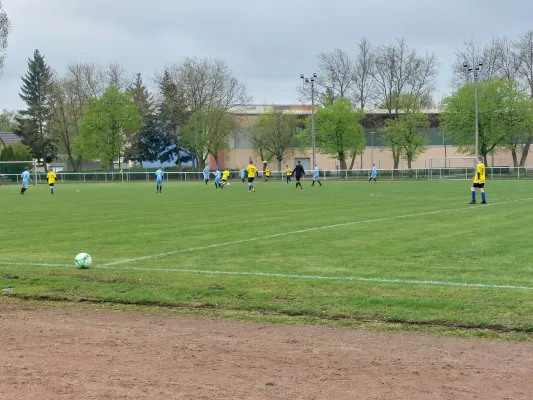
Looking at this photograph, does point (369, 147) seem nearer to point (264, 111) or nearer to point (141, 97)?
point (264, 111)

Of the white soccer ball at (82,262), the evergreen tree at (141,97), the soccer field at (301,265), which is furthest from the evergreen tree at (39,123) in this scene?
the white soccer ball at (82,262)

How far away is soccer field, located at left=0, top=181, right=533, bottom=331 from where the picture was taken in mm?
7508

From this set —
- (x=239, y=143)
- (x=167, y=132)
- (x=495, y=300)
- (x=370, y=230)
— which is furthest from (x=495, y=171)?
(x=495, y=300)

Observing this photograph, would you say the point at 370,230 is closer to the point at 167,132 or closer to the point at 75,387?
the point at 75,387

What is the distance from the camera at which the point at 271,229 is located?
15500mm

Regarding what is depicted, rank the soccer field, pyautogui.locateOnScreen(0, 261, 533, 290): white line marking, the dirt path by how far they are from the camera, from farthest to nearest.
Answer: pyautogui.locateOnScreen(0, 261, 533, 290): white line marking, the soccer field, the dirt path

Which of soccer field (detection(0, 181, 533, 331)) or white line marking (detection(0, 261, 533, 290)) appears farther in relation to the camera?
white line marking (detection(0, 261, 533, 290))

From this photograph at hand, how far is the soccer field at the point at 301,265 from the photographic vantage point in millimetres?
7508

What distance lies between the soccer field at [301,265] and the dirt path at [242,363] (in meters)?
0.89

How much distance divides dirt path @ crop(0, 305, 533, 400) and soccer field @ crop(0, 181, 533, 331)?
0.89 metres

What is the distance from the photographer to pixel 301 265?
10156 mm

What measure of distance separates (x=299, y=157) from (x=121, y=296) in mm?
82614

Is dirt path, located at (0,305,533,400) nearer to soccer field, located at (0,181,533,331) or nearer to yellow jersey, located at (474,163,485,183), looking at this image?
soccer field, located at (0,181,533,331)

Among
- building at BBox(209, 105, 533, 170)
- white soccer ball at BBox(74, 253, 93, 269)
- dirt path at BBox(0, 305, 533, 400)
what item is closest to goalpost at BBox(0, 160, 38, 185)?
building at BBox(209, 105, 533, 170)
